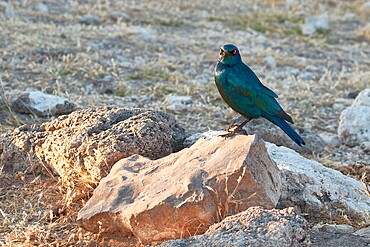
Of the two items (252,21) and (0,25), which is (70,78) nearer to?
(0,25)

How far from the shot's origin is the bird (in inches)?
175

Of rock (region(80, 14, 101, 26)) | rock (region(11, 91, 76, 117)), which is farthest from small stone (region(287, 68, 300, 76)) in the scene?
rock (region(11, 91, 76, 117))

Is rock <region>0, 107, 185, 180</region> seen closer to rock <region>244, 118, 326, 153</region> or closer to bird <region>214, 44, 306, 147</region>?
bird <region>214, 44, 306, 147</region>

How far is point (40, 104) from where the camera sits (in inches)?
244

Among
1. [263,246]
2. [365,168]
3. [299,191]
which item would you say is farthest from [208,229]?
[365,168]

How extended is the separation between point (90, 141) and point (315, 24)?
7402mm

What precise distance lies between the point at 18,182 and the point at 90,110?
0.60 m

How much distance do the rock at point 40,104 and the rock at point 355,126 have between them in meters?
2.18

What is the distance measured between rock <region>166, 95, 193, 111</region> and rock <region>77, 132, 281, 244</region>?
2.74m

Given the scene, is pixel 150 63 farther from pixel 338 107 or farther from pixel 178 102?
pixel 338 107

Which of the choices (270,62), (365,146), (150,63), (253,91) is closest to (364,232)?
(253,91)

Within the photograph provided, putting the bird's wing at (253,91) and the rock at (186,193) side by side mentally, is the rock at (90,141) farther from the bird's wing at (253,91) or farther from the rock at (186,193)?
the bird's wing at (253,91)

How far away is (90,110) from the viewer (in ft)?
15.6

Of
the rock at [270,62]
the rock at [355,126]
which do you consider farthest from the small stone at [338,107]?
the rock at [270,62]
